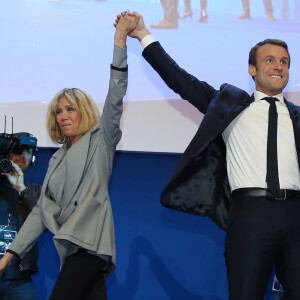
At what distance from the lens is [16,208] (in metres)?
2.72

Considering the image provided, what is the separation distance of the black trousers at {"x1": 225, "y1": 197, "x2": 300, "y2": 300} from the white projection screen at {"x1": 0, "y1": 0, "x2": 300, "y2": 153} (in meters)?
0.96

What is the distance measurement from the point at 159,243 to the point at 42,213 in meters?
0.99

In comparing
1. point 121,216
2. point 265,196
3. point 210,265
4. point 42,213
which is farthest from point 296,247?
point 121,216

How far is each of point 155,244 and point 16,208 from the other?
2.55 ft

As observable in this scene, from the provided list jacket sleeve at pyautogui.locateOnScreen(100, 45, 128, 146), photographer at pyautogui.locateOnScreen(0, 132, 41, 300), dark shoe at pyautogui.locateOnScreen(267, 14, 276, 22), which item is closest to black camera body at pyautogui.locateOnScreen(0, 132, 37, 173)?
photographer at pyautogui.locateOnScreen(0, 132, 41, 300)

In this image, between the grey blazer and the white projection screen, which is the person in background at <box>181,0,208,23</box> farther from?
the grey blazer

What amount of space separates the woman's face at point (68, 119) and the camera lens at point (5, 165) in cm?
35

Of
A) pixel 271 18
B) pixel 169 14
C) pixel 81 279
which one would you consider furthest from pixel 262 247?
pixel 169 14

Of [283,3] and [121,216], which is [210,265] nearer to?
[121,216]

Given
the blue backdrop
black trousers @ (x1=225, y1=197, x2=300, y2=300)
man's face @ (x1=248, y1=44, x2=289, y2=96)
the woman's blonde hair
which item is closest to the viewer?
black trousers @ (x1=225, y1=197, x2=300, y2=300)

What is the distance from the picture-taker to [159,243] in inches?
126

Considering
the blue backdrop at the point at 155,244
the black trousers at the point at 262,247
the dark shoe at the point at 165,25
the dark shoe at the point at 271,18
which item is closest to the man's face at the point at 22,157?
the blue backdrop at the point at 155,244

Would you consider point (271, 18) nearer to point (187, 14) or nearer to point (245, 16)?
point (245, 16)

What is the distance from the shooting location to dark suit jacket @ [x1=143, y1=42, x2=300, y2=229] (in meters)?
2.23
